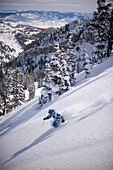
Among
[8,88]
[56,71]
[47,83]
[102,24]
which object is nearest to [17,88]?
[8,88]

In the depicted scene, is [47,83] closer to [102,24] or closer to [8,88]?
[102,24]

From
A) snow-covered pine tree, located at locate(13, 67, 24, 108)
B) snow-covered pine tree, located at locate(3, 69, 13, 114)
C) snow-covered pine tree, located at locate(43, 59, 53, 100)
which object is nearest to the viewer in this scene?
snow-covered pine tree, located at locate(43, 59, 53, 100)

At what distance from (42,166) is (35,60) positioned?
166779 millimetres

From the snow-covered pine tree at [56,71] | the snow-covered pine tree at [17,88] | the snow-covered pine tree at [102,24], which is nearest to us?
the snow-covered pine tree at [56,71]

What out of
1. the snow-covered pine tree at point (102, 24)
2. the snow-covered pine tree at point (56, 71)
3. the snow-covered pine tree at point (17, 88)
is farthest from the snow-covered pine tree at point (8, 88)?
the snow-covered pine tree at point (102, 24)

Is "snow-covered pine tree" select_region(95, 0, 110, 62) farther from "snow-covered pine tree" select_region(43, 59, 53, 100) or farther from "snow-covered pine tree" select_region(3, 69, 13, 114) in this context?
"snow-covered pine tree" select_region(3, 69, 13, 114)

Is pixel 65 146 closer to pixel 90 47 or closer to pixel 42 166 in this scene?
pixel 42 166

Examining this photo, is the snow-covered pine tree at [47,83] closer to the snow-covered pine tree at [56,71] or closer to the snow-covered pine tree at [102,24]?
the snow-covered pine tree at [56,71]

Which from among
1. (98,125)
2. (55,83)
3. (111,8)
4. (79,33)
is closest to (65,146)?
(98,125)

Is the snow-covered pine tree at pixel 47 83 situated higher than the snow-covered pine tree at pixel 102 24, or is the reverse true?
the snow-covered pine tree at pixel 102 24

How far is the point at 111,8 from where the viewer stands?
66.0 ft

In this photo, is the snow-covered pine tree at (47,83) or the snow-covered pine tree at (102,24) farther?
the snow-covered pine tree at (47,83)

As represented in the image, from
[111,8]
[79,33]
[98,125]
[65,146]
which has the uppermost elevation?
[79,33]

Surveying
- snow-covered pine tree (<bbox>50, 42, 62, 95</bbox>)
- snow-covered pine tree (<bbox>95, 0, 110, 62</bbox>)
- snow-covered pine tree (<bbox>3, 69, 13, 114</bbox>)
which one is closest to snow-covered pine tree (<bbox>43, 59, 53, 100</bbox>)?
snow-covered pine tree (<bbox>50, 42, 62, 95</bbox>)
